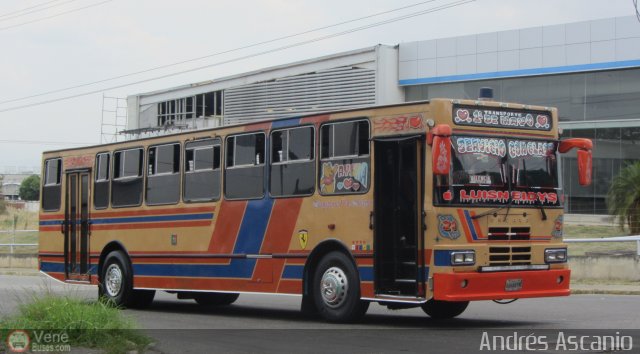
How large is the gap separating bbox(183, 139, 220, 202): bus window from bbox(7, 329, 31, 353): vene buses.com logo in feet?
21.3

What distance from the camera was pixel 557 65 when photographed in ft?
136

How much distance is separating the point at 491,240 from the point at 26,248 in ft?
114

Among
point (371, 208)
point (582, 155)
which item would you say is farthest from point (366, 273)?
point (582, 155)

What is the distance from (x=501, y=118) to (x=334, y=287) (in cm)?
331

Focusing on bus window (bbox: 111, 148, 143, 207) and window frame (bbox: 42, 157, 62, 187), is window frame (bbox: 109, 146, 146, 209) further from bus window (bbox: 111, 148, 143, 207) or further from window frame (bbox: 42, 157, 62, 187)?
window frame (bbox: 42, 157, 62, 187)

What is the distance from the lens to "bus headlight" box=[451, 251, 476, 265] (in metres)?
12.7

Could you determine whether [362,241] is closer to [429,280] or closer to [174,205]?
[429,280]

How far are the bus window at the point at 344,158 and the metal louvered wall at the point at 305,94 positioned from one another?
29761mm

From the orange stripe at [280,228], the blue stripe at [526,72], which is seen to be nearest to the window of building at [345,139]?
the orange stripe at [280,228]

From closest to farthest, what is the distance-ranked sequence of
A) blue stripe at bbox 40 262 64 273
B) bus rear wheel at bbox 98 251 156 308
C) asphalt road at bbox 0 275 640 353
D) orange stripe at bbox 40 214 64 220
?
1. asphalt road at bbox 0 275 640 353
2. bus rear wheel at bbox 98 251 156 308
3. blue stripe at bbox 40 262 64 273
4. orange stripe at bbox 40 214 64 220

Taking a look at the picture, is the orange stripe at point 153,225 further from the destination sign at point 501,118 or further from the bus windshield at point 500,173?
the destination sign at point 501,118

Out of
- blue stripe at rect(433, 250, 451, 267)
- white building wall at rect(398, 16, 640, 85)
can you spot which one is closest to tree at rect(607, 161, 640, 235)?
white building wall at rect(398, 16, 640, 85)

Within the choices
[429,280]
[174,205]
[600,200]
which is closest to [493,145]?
[429,280]

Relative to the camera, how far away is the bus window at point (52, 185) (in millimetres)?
Answer: 20250
